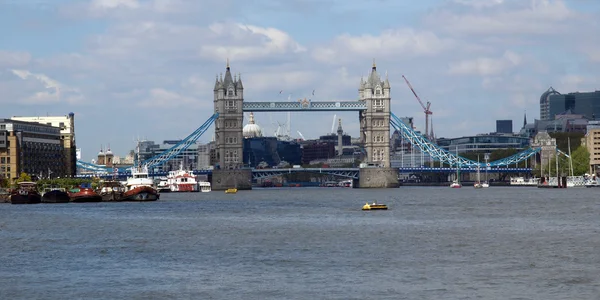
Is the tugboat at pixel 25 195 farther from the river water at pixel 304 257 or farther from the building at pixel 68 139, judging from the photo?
the building at pixel 68 139

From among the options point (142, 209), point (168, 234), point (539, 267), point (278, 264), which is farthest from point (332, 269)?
point (142, 209)

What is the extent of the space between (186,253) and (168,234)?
13.3 metres

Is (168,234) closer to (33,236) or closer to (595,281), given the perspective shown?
(33,236)

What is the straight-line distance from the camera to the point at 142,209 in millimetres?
109125

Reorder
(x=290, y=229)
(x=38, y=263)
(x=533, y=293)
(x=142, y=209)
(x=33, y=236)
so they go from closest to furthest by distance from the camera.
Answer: (x=533, y=293), (x=38, y=263), (x=33, y=236), (x=290, y=229), (x=142, y=209)

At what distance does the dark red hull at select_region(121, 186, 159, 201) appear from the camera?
131375 mm

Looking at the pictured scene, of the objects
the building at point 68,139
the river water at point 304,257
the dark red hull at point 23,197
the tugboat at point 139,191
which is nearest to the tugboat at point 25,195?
the dark red hull at point 23,197

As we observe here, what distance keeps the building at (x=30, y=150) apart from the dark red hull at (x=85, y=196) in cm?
3381

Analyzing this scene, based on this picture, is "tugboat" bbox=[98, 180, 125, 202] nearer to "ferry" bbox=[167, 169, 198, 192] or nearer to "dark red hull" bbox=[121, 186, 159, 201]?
"dark red hull" bbox=[121, 186, 159, 201]

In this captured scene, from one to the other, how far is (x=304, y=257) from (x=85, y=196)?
7546 cm

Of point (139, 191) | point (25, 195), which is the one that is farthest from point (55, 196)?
point (139, 191)

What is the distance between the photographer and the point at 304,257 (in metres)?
56.7

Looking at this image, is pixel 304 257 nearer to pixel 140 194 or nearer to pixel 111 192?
pixel 140 194

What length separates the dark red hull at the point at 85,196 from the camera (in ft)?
424
